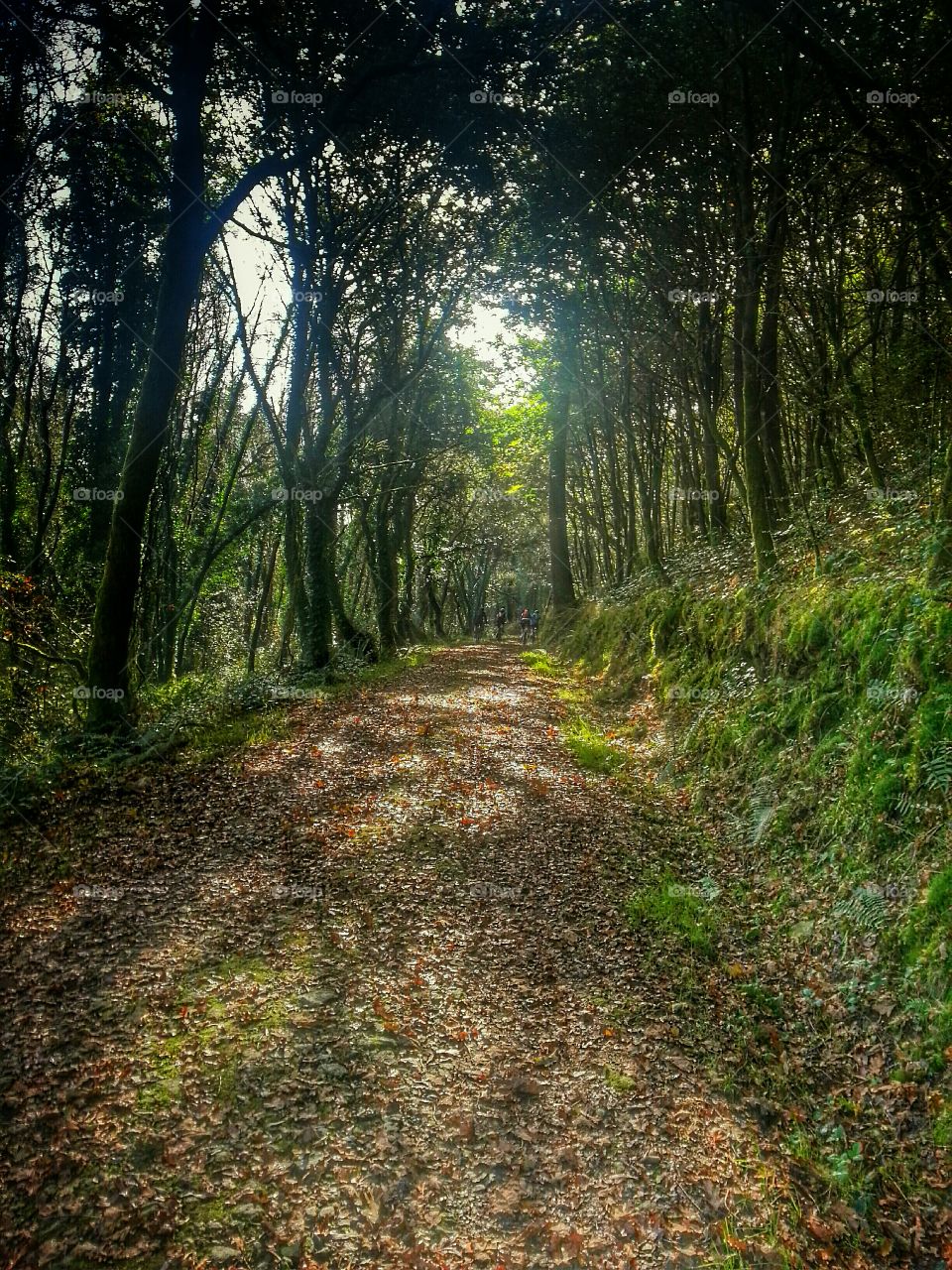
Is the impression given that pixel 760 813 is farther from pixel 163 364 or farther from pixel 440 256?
pixel 440 256

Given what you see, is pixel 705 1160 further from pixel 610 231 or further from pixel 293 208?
pixel 293 208

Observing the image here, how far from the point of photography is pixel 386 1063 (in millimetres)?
4109

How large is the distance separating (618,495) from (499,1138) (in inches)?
775

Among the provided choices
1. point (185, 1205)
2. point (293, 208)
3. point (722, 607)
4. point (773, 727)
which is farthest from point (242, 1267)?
point (293, 208)

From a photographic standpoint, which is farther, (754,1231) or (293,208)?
(293,208)

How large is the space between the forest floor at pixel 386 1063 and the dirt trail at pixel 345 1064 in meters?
0.02

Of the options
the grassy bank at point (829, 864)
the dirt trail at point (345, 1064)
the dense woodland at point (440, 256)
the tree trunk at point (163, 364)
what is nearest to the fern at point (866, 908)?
the grassy bank at point (829, 864)

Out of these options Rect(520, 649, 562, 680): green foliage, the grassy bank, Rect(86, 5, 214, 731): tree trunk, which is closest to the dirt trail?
the grassy bank

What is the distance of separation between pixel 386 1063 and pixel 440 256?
17874 mm

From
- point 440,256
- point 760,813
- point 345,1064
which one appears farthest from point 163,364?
point 440,256

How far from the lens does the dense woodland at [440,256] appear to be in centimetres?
862

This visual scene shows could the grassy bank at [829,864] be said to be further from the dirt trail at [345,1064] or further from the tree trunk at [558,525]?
the tree trunk at [558,525]

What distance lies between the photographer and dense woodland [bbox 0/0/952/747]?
862 centimetres

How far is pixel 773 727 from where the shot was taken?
7344 millimetres
